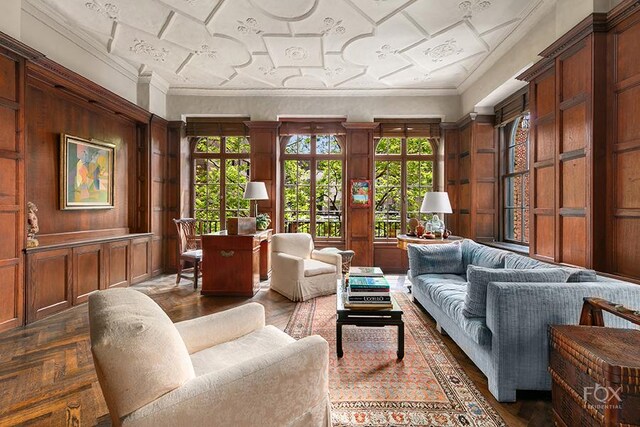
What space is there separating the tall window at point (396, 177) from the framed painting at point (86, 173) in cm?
448

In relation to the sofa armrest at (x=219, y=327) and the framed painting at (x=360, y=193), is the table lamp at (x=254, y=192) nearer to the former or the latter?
the framed painting at (x=360, y=193)

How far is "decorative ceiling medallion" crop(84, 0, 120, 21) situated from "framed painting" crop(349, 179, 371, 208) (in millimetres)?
4029

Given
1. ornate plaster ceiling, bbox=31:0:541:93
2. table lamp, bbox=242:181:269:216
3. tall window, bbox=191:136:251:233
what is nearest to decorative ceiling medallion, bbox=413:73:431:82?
ornate plaster ceiling, bbox=31:0:541:93

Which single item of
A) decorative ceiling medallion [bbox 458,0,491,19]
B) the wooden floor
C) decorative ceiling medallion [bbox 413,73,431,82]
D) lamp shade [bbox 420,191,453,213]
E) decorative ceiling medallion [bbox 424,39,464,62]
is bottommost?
the wooden floor

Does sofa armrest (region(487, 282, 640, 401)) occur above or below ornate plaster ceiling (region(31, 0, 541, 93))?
below

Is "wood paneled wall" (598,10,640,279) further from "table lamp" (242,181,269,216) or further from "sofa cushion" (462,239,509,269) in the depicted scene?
"table lamp" (242,181,269,216)

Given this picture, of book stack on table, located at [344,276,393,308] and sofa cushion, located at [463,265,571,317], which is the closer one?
sofa cushion, located at [463,265,571,317]

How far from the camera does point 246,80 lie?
17.3 ft

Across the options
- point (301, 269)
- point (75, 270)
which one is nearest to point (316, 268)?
point (301, 269)

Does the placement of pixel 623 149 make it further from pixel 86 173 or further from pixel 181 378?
pixel 86 173

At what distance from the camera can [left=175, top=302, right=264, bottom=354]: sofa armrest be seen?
1.59 m

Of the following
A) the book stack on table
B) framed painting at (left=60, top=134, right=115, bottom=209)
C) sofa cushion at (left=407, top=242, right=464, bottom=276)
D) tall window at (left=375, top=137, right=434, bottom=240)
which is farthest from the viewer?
tall window at (left=375, top=137, right=434, bottom=240)

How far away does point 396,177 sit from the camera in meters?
5.96

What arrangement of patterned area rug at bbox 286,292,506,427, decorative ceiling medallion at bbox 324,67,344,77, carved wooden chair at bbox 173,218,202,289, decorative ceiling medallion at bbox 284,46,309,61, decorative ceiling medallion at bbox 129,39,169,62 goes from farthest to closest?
decorative ceiling medallion at bbox 324,67,344,77, carved wooden chair at bbox 173,218,202,289, decorative ceiling medallion at bbox 284,46,309,61, decorative ceiling medallion at bbox 129,39,169,62, patterned area rug at bbox 286,292,506,427
